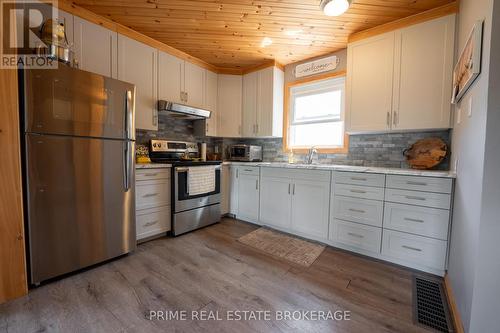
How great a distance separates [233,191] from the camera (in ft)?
10.9

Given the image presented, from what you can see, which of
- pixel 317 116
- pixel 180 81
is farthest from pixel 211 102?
pixel 317 116

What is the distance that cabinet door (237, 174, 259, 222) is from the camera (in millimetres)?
3033

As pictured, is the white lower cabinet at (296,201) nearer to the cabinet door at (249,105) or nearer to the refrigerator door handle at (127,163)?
the cabinet door at (249,105)

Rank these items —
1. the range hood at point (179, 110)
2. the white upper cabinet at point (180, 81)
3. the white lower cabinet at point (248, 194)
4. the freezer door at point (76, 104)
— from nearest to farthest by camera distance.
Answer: the freezer door at point (76, 104) < the range hood at point (179, 110) < the white upper cabinet at point (180, 81) < the white lower cabinet at point (248, 194)

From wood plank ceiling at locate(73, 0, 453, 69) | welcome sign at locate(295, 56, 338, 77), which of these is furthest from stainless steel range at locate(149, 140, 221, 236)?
welcome sign at locate(295, 56, 338, 77)

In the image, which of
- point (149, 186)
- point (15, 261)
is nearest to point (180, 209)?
point (149, 186)

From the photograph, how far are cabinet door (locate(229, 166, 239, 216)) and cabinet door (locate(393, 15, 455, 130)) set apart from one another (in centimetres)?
212

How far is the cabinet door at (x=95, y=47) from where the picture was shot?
2.08 metres

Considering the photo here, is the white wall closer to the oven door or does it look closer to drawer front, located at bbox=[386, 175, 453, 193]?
drawer front, located at bbox=[386, 175, 453, 193]

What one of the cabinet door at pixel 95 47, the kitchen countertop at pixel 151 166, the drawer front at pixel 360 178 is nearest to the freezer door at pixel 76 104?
the kitchen countertop at pixel 151 166

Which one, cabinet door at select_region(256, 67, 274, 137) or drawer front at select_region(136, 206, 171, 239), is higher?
cabinet door at select_region(256, 67, 274, 137)

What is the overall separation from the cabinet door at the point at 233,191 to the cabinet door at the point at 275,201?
481 millimetres

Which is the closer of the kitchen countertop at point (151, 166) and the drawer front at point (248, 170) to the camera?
the kitchen countertop at point (151, 166)

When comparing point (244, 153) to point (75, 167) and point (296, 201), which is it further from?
point (75, 167)
